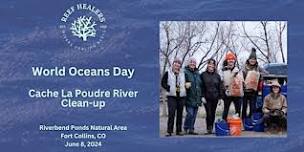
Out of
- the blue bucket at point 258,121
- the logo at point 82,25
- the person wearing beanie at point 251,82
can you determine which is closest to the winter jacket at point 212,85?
the person wearing beanie at point 251,82

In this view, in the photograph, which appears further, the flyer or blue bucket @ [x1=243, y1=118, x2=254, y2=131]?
blue bucket @ [x1=243, y1=118, x2=254, y2=131]

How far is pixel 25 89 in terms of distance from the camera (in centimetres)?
614

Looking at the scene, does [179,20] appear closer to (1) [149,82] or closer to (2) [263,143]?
(1) [149,82]

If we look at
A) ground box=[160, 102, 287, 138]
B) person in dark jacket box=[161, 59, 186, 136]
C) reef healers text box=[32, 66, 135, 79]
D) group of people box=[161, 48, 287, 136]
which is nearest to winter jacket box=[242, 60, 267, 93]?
group of people box=[161, 48, 287, 136]

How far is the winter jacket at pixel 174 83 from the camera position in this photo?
618 centimetres

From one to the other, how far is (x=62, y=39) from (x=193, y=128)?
1.26m

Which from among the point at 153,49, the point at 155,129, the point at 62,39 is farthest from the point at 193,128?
the point at 62,39

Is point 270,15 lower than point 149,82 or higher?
higher

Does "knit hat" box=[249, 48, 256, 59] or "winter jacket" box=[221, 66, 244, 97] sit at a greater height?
"knit hat" box=[249, 48, 256, 59]

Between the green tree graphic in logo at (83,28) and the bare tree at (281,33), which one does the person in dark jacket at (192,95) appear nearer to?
the bare tree at (281,33)

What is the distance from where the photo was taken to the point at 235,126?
6254 millimetres

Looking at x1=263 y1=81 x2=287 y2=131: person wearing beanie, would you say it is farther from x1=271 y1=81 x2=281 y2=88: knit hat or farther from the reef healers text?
the reef healers text

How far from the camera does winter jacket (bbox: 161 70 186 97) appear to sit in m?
6.18

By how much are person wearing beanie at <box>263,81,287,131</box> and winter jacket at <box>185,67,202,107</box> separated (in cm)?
54
